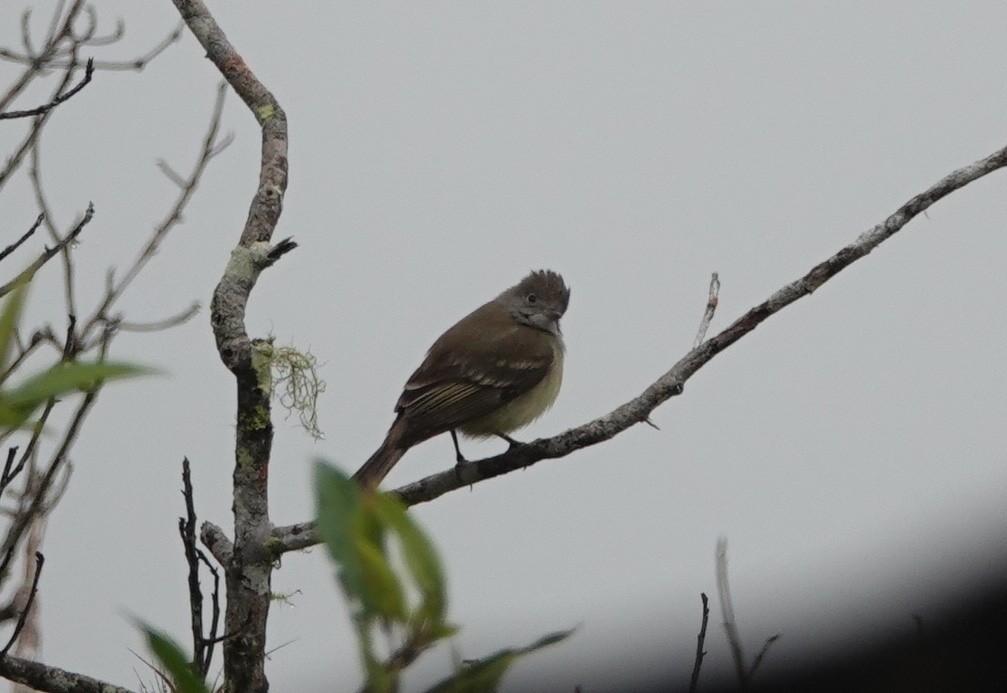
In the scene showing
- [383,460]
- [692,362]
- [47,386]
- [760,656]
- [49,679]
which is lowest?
[760,656]

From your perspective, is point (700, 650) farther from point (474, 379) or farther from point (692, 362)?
point (474, 379)

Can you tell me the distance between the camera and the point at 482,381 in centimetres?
511

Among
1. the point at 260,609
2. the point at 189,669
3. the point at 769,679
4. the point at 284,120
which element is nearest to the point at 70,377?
the point at 189,669

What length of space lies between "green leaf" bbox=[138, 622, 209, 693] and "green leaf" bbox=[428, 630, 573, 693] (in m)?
0.18

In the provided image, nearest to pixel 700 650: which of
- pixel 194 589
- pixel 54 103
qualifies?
pixel 194 589

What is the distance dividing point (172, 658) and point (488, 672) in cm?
22

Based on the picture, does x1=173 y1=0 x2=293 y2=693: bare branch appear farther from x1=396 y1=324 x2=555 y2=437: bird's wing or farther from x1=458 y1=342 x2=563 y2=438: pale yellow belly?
x1=458 y1=342 x2=563 y2=438: pale yellow belly

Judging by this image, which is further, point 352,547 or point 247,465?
point 247,465

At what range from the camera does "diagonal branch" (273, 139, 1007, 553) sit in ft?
9.35

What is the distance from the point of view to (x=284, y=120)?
11.1ft

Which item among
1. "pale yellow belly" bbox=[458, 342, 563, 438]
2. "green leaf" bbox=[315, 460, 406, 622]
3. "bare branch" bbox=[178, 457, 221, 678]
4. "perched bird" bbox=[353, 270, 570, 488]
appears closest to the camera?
"green leaf" bbox=[315, 460, 406, 622]

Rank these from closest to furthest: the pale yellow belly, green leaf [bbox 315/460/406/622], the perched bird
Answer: green leaf [bbox 315/460/406/622] → the perched bird → the pale yellow belly

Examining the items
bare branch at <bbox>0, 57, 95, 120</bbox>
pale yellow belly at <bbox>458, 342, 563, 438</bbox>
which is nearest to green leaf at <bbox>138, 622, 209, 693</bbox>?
bare branch at <bbox>0, 57, 95, 120</bbox>

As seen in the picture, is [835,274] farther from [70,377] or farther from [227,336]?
[70,377]
